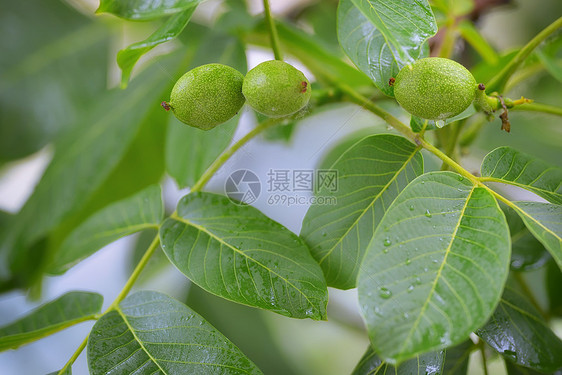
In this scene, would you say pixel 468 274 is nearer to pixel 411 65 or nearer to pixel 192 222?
pixel 411 65

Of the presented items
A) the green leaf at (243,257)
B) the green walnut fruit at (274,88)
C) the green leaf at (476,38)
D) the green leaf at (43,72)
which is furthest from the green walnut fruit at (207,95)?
the green leaf at (43,72)

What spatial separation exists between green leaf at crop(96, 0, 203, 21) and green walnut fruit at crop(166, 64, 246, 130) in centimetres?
7

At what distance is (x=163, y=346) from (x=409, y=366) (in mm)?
223

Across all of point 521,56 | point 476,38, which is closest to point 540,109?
point 521,56

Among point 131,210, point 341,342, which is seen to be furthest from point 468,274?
Answer: point 341,342

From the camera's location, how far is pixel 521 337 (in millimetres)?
479

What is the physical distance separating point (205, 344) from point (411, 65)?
291mm

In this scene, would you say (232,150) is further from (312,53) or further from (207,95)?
(312,53)

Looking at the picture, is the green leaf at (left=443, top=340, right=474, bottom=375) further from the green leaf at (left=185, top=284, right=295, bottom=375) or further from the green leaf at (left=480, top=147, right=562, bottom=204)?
the green leaf at (left=185, top=284, right=295, bottom=375)

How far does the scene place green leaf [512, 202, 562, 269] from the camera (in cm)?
36

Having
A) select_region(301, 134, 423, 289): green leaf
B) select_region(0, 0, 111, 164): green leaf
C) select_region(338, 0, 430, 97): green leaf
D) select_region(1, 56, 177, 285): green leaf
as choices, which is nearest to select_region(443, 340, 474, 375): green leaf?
select_region(301, 134, 423, 289): green leaf

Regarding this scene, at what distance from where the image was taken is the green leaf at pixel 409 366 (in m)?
0.42

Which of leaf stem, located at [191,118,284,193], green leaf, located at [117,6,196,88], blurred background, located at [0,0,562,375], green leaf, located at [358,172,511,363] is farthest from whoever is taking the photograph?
blurred background, located at [0,0,562,375]

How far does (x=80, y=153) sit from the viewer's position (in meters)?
0.81
